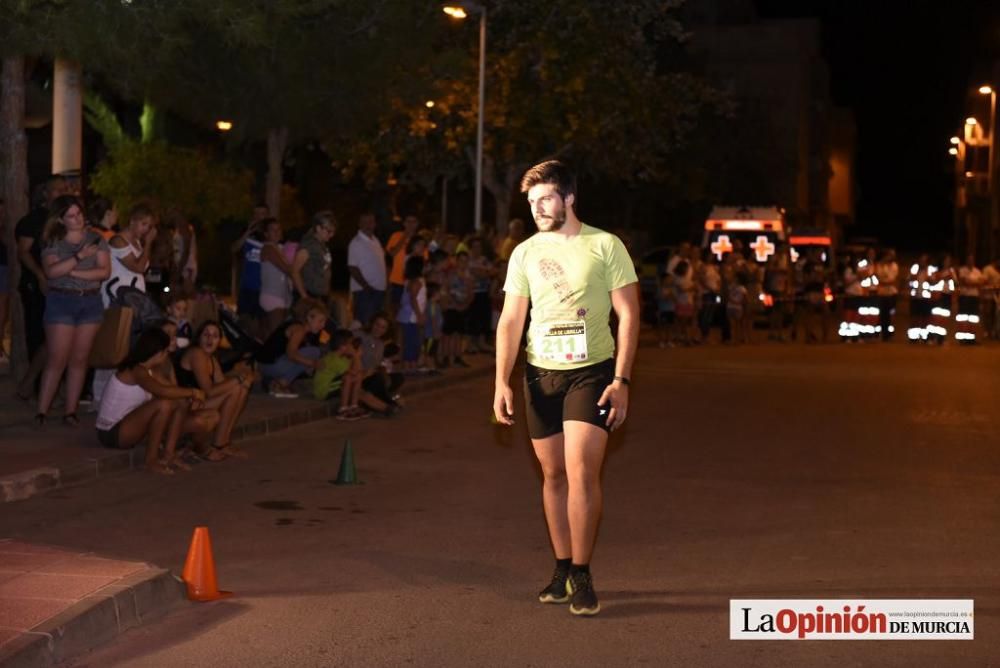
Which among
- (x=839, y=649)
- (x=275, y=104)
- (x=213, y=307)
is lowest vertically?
(x=839, y=649)

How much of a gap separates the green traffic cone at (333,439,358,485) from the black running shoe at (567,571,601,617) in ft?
14.7

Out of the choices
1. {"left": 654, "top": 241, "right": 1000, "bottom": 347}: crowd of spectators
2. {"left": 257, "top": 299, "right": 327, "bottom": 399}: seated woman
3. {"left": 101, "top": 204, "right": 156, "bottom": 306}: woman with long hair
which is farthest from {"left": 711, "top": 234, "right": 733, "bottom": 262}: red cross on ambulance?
Answer: {"left": 101, "top": 204, "right": 156, "bottom": 306}: woman with long hair

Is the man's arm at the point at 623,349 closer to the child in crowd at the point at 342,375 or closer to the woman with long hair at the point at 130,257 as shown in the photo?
the woman with long hair at the point at 130,257

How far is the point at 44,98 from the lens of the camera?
29.0 metres

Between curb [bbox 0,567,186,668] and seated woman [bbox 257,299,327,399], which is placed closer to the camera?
curb [bbox 0,567,186,668]

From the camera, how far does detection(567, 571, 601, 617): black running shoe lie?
303 inches

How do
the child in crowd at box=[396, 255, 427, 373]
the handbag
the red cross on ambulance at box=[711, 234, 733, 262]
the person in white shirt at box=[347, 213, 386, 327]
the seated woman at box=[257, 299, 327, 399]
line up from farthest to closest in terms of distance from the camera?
the red cross on ambulance at box=[711, 234, 733, 262], the child in crowd at box=[396, 255, 427, 373], the person in white shirt at box=[347, 213, 386, 327], the seated woman at box=[257, 299, 327, 399], the handbag

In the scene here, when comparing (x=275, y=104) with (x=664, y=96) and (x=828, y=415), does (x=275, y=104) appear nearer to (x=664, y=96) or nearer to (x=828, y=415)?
(x=828, y=415)

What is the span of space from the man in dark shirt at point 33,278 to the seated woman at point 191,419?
6.82 ft

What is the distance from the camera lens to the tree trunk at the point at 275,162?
26038 millimetres

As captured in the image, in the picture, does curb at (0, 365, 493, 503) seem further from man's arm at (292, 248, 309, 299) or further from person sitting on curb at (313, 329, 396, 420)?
man's arm at (292, 248, 309, 299)

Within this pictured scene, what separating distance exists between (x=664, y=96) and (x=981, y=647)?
115 feet

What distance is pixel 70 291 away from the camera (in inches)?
531

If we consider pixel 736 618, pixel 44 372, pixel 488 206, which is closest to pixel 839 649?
pixel 736 618
